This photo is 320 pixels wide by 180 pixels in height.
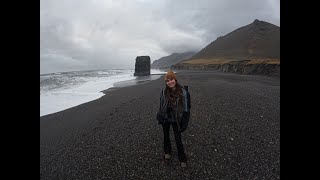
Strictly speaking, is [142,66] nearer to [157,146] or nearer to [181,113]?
[157,146]

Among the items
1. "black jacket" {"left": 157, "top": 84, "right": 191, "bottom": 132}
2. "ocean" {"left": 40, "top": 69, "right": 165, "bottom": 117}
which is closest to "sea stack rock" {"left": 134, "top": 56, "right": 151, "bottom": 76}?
"ocean" {"left": 40, "top": 69, "right": 165, "bottom": 117}

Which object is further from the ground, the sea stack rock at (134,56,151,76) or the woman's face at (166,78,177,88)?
the sea stack rock at (134,56,151,76)

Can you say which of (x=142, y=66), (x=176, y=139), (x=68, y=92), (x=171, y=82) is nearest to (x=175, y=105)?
(x=171, y=82)

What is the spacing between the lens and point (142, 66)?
6606 cm

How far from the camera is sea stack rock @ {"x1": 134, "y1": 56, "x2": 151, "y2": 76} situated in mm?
65375

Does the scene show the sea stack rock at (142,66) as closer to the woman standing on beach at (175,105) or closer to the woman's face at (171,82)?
the woman standing on beach at (175,105)

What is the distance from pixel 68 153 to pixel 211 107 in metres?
7.20

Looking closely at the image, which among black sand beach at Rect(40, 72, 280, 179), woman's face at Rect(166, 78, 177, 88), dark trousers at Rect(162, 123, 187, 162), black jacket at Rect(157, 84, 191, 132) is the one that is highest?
woman's face at Rect(166, 78, 177, 88)

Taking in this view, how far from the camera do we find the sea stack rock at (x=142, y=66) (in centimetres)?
6538

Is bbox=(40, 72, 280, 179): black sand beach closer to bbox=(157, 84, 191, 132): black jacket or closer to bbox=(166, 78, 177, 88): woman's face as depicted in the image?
bbox=(157, 84, 191, 132): black jacket

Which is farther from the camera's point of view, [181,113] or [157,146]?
[157,146]

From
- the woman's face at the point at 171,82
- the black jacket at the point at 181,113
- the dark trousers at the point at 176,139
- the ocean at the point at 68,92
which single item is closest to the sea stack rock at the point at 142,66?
the ocean at the point at 68,92
